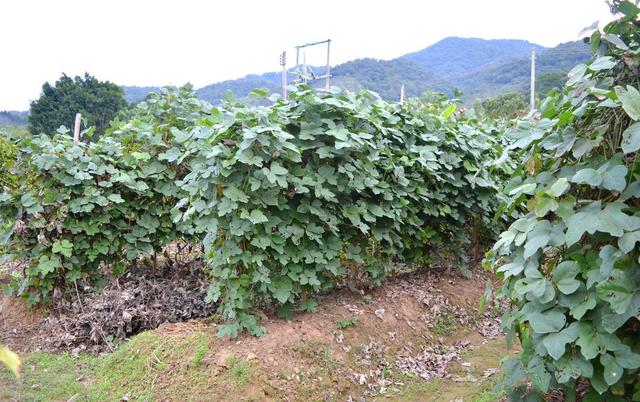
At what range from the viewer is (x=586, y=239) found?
6.67ft

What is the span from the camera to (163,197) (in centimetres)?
502

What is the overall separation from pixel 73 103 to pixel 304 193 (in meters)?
33.2

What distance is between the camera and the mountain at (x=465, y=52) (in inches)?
2758

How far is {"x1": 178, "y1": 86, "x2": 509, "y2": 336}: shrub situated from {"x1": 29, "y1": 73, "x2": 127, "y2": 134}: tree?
30169 millimetres

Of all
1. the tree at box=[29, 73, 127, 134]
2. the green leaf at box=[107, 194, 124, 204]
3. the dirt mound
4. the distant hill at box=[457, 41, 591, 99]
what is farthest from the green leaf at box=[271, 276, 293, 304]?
the distant hill at box=[457, 41, 591, 99]

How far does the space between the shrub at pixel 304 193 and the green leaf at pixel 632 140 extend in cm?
166

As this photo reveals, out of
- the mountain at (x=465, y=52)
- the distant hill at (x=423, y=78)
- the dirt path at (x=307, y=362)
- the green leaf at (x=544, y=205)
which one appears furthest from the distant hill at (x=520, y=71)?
the green leaf at (x=544, y=205)

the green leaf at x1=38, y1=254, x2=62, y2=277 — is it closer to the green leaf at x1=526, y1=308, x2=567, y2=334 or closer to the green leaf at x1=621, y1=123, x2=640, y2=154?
the green leaf at x1=526, y1=308, x2=567, y2=334

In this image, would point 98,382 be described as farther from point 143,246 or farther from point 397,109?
point 397,109

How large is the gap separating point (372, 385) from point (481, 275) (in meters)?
2.33

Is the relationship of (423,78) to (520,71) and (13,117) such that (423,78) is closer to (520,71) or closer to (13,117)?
(520,71)

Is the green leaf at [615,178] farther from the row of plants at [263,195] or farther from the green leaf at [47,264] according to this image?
the green leaf at [47,264]

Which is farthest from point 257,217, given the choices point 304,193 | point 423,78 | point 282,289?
point 423,78

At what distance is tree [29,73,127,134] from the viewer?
104 feet
